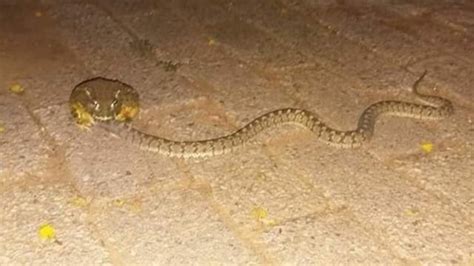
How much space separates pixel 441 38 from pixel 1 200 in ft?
14.7

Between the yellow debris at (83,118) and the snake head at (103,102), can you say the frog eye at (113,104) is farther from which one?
the yellow debris at (83,118)

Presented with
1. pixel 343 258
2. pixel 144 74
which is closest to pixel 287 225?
pixel 343 258

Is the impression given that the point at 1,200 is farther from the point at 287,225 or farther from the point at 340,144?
the point at 340,144

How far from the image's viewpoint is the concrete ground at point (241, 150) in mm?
4371

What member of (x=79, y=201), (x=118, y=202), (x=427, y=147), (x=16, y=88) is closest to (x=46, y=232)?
(x=79, y=201)

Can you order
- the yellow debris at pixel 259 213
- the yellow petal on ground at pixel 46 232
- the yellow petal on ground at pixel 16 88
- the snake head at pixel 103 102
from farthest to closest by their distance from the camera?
the yellow petal on ground at pixel 16 88 < the snake head at pixel 103 102 < the yellow debris at pixel 259 213 < the yellow petal on ground at pixel 46 232

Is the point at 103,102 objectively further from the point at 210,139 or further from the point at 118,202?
the point at 118,202

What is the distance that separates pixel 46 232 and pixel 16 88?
2083 millimetres

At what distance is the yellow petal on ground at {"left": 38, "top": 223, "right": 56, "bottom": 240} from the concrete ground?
0.01 m

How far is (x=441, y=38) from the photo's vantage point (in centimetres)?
726

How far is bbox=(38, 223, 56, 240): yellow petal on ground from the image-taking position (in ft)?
14.3

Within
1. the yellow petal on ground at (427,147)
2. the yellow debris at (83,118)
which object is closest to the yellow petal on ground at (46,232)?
the yellow debris at (83,118)

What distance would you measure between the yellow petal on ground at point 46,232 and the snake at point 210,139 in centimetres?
103

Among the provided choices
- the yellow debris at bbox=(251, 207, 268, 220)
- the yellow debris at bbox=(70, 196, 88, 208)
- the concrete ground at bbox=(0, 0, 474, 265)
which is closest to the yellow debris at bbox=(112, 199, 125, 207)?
the concrete ground at bbox=(0, 0, 474, 265)
